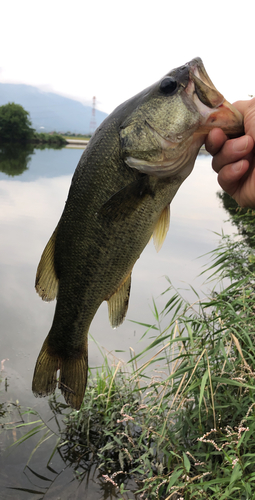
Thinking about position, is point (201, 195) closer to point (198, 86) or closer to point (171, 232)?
point (171, 232)

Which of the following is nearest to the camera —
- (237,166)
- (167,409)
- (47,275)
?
(237,166)

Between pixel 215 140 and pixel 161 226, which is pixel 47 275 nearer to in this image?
pixel 161 226

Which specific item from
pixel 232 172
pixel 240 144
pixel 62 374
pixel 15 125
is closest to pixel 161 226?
pixel 232 172

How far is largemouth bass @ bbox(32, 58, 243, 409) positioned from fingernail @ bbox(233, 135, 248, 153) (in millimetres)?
57

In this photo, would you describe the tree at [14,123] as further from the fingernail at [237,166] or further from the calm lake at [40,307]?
the fingernail at [237,166]

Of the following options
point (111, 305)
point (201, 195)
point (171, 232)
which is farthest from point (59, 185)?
point (111, 305)

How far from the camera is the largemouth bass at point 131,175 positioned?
6.24 feet

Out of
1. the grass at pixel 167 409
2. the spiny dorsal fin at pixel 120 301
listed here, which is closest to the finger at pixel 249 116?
the spiny dorsal fin at pixel 120 301

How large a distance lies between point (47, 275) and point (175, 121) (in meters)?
1.18

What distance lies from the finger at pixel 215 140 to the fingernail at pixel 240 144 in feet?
0.22

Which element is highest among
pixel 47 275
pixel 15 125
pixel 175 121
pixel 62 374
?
pixel 15 125

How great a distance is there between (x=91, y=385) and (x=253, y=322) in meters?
2.32

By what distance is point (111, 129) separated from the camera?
2.01 meters

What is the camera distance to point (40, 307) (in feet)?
29.2
